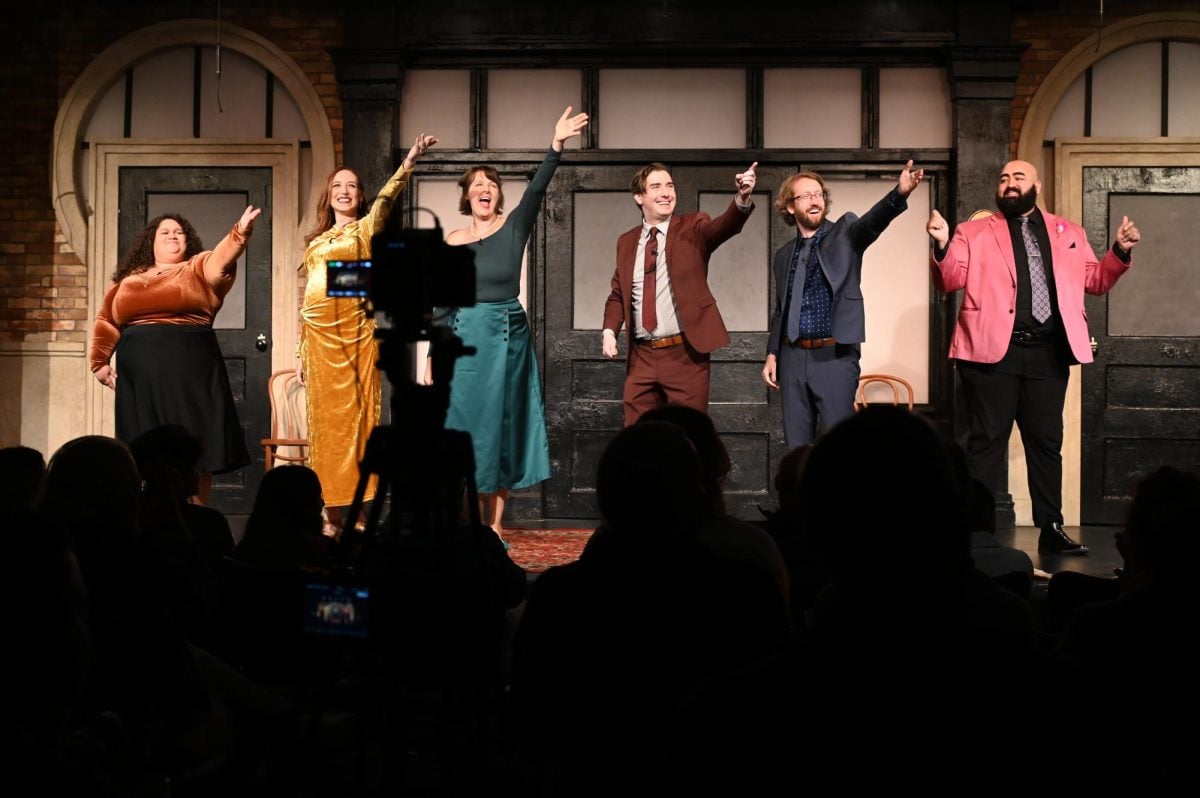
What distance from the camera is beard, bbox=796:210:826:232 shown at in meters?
5.21

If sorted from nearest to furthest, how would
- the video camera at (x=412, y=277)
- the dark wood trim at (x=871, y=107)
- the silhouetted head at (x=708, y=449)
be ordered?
the video camera at (x=412, y=277) → the silhouetted head at (x=708, y=449) → the dark wood trim at (x=871, y=107)

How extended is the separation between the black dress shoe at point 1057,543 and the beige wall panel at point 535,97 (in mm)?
3243

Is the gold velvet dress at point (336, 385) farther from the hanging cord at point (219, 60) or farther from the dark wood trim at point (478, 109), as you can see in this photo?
the hanging cord at point (219, 60)

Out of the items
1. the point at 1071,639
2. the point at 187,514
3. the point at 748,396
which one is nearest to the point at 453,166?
the point at 748,396

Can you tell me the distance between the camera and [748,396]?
21.9 ft

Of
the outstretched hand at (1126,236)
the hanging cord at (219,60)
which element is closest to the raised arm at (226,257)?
the hanging cord at (219,60)

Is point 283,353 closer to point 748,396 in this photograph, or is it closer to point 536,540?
point 536,540

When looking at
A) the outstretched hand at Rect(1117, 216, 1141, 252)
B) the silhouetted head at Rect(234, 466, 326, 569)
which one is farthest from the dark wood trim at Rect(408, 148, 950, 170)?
the silhouetted head at Rect(234, 466, 326, 569)

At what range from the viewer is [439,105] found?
677 cm

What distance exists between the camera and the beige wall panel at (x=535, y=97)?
6.75 meters

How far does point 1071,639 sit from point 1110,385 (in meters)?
5.16

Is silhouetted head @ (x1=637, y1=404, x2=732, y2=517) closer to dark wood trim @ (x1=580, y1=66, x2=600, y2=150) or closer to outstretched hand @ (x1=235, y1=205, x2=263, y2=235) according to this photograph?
→ outstretched hand @ (x1=235, y1=205, x2=263, y2=235)

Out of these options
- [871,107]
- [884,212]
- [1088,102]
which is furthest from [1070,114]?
[884,212]

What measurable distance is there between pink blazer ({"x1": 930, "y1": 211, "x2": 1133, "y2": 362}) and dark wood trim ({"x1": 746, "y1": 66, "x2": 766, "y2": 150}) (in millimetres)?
1643
